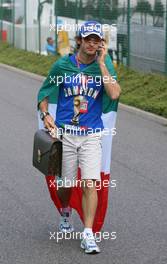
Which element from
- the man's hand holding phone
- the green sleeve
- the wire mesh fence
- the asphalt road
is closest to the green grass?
the wire mesh fence

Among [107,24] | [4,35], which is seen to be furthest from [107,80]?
[4,35]

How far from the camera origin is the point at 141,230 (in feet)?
21.0

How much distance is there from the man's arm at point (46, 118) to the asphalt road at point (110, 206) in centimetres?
100

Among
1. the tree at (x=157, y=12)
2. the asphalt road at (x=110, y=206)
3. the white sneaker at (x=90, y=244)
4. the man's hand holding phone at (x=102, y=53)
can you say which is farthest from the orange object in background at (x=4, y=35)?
the white sneaker at (x=90, y=244)

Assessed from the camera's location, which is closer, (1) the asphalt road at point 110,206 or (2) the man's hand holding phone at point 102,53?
(2) the man's hand holding phone at point 102,53

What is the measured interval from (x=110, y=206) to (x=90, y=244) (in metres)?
1.59

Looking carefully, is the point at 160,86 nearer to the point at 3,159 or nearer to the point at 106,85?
the point at 3,159

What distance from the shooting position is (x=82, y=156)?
5805 mm

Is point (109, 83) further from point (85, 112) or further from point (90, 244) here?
point (90, 244)

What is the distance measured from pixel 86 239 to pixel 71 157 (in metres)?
0.67

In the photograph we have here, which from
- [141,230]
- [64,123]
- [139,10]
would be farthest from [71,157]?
[139,10]

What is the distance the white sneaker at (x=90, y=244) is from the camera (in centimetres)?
570

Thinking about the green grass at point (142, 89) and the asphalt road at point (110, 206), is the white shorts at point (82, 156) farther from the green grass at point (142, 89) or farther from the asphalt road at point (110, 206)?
the green grass at point (142, 89)

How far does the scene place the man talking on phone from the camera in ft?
18.6
